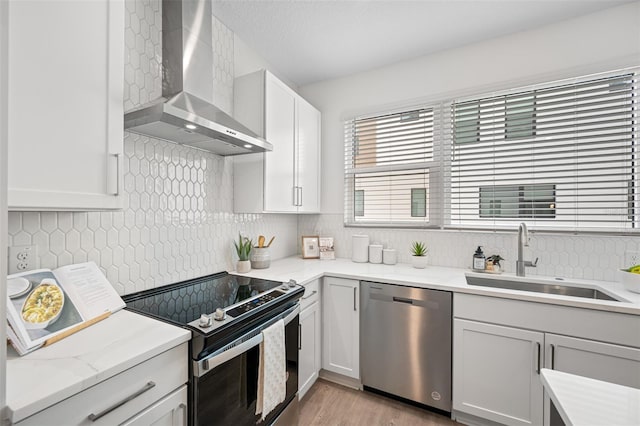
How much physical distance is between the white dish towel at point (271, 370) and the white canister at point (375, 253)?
1.27 m

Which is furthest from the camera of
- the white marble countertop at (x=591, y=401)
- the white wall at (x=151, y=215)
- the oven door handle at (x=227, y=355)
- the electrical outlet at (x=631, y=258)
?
the electrical outlet at (x=631, y=258)

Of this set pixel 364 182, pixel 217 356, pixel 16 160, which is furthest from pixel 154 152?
pixel 364 182

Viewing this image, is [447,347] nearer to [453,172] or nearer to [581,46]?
[453,172]

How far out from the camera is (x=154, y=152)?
61.8 inches

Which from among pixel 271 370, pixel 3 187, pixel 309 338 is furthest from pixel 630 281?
pixel 3 187

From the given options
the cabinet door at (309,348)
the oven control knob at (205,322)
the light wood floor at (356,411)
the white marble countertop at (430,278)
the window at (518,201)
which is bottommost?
the light wood floor at (356,411)

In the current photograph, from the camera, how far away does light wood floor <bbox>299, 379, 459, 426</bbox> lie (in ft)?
5.88

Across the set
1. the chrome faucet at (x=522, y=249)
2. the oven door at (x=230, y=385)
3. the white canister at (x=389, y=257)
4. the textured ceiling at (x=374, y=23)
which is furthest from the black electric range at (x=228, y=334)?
the textured ceiling at (x=374, y=23)

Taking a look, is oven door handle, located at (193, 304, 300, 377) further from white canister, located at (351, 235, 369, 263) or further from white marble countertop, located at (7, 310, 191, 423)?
white canister, located at (351, 235, 369, 263)

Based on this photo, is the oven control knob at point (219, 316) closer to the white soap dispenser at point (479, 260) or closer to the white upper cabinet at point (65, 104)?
the white upper cabinet at point (65, 104)

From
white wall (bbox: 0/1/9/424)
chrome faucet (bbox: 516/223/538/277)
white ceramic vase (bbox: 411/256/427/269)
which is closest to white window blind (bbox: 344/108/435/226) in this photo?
white ceramic vase (bbox: 411/256/427/269)

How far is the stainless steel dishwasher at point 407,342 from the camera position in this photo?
1.79 m

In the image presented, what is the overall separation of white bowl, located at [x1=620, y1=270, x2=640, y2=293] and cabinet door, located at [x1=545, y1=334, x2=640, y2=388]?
1.42ft

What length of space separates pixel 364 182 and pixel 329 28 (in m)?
1.35
